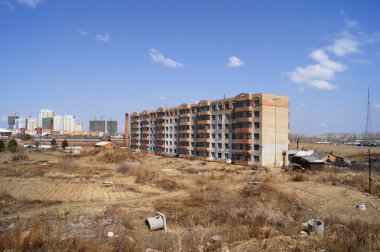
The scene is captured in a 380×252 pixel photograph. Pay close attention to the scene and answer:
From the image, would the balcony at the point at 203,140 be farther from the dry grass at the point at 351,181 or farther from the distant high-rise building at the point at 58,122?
the distant high-rise building at the point at 58,122

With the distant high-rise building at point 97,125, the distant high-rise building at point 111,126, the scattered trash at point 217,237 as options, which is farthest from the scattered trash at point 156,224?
the distant high-rise building at point 97,125

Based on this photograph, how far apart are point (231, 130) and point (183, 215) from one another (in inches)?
1391

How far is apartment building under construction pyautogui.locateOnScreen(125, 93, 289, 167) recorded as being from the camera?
144 feet

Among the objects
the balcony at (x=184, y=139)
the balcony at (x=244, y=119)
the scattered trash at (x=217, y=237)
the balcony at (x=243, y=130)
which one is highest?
the balcony at (x=244, y=119)

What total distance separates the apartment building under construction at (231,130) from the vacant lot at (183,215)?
17086 mm

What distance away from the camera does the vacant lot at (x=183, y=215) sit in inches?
369

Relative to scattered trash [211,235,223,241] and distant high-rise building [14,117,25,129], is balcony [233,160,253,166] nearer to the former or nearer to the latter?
scattered trash [211,235,223,241]

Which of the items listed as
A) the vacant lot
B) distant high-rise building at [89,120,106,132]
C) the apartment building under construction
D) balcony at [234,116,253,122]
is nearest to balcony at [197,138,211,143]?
the apartment building under construction

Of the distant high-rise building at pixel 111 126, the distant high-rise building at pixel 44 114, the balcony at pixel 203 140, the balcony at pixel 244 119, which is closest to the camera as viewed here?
the balcony at pixel 244 119

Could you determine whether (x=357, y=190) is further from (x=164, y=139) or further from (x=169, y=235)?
(x=164, y=139)

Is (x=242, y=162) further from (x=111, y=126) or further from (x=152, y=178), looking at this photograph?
(x=111, y=126)

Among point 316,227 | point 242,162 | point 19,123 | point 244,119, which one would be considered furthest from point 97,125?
point 316,227

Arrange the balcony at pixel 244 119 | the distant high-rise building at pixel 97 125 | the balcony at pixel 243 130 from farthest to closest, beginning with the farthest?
the distant high-rise building at pixel 97 125 < the balcony at pixel 244 119 < the balcony at pixel 243 130

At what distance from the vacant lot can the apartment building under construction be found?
56.1 ft
